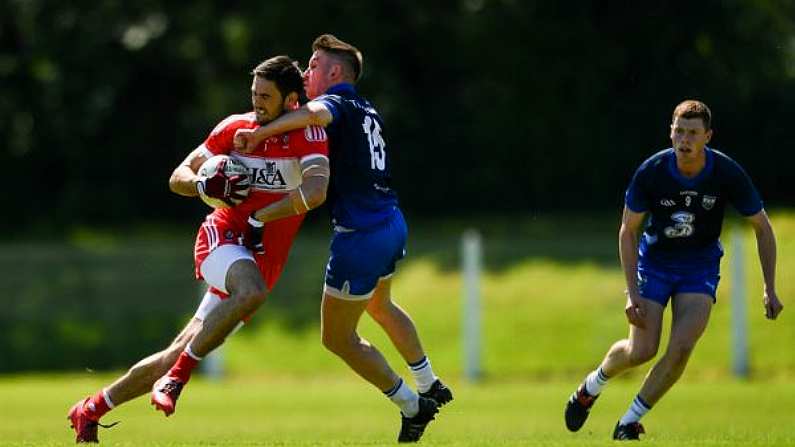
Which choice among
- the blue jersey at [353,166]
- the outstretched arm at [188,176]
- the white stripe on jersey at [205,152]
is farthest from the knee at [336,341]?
the white stripe on jersey at [205,152]

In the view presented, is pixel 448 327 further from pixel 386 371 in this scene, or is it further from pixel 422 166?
pixel 386 371

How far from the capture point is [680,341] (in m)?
9.59

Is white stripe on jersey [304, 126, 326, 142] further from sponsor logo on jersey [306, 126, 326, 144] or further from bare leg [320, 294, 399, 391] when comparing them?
bare leg [320, 294, 399, 391]

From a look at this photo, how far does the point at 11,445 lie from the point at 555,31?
2290 cm

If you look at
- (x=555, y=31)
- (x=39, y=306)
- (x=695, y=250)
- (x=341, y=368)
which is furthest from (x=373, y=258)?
(x=555, y=31)

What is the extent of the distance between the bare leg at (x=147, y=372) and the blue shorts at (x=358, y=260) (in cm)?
87

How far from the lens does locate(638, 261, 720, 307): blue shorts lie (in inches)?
386

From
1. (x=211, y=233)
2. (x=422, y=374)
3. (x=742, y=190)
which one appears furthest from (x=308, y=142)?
(x=742, y=190)

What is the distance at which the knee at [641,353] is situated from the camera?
32.1ft

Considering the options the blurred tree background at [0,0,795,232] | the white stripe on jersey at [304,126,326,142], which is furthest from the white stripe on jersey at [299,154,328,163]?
the blurred tree background at [0,0,795,232]

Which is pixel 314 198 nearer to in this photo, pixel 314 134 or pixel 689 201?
pixel 314 134

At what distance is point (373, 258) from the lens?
923cm

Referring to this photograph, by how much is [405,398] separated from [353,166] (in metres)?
1.52

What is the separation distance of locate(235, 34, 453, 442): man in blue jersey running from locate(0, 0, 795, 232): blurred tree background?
1909 centimetres
